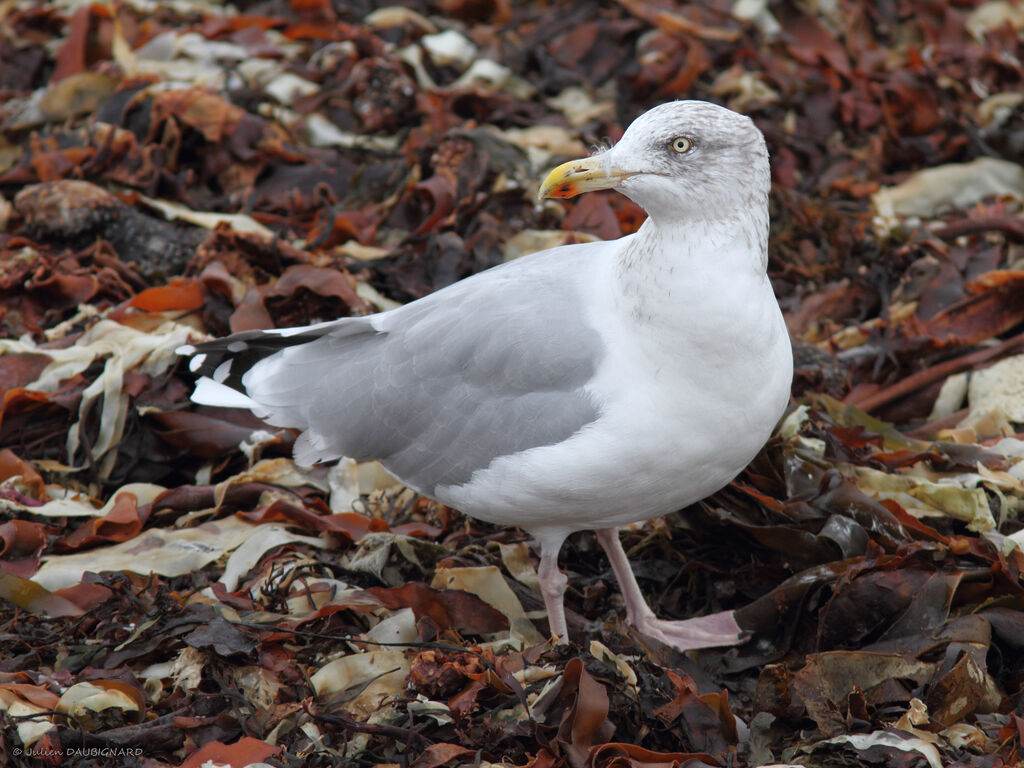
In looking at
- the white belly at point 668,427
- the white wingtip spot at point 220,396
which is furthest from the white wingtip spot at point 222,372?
the white belly at point 668,427

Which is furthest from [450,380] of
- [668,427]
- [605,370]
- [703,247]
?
[703,247]

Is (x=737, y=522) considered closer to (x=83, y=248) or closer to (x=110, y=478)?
(x=110, y=478)

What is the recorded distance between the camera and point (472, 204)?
4742 millimetres

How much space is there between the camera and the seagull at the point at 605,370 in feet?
9.14

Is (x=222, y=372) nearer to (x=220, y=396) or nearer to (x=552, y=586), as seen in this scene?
(x=220, y=396)

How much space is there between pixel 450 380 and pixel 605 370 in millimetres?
492

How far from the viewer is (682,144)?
274cm

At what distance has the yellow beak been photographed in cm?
278

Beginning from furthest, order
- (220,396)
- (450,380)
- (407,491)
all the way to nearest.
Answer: (407,491) → (220,396) → (450,380)

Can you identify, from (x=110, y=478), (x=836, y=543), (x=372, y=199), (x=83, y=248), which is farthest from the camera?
(x=372, y=199)

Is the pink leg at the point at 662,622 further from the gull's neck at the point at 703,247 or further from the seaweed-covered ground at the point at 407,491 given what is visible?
the gull's neck at the point at 703,247

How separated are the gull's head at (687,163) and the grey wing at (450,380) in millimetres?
410

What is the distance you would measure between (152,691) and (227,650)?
0.23 m

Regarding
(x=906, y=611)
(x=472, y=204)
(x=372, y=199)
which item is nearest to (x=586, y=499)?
(x=906, y=611)
